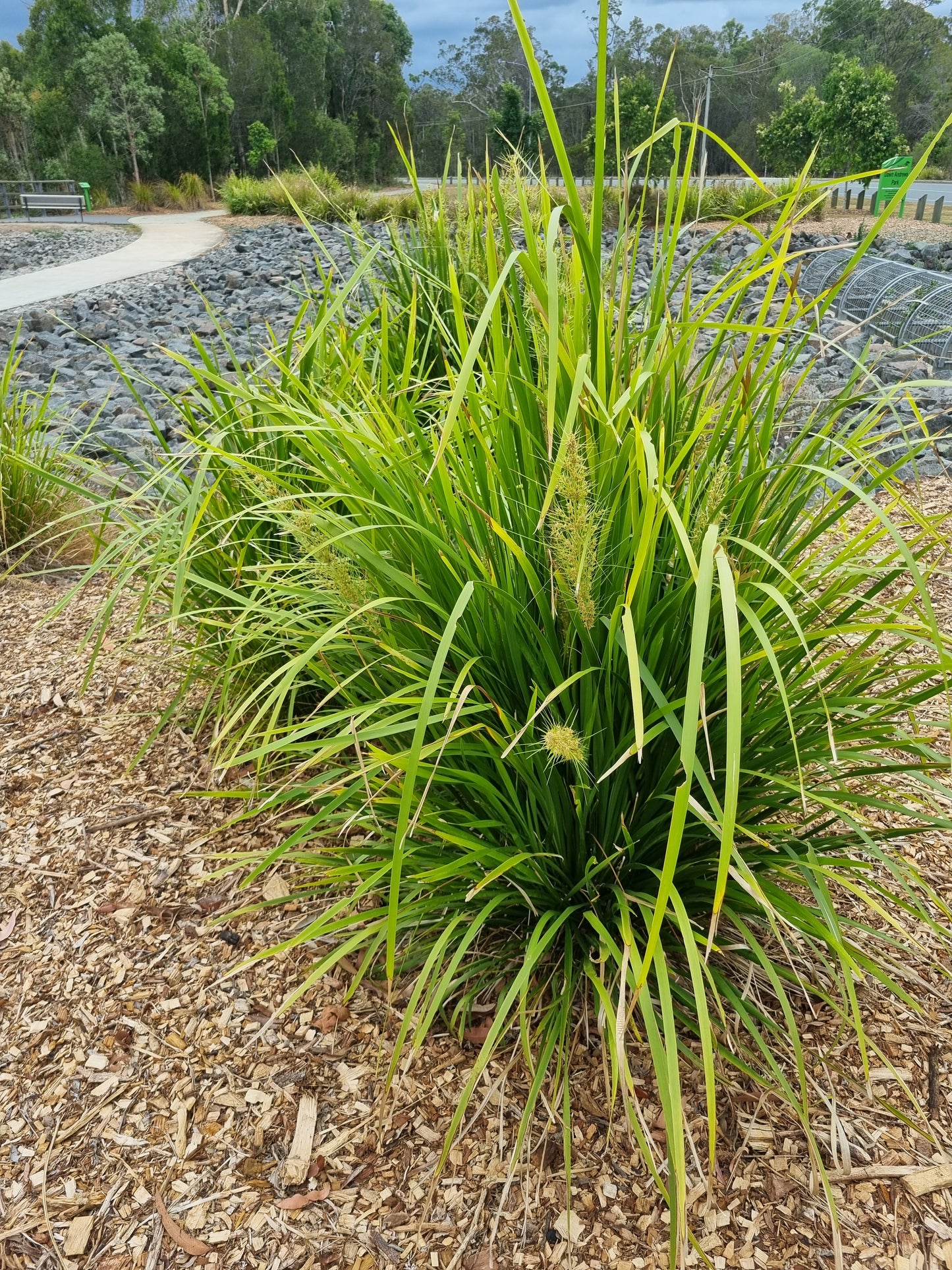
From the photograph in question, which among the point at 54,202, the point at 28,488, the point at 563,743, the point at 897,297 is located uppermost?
the point at 54,202

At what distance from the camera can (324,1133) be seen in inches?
47.1

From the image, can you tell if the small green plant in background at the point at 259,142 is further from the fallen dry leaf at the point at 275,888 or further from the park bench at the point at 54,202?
the fallen dry leaf at the point at 275,888

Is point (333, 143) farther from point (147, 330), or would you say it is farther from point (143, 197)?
point (147, 330)

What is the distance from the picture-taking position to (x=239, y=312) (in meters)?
8.17

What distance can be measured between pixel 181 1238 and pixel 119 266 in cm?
1201

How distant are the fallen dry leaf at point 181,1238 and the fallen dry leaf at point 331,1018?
0.30m

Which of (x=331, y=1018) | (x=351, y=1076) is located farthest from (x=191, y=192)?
(x=351, y=1076)

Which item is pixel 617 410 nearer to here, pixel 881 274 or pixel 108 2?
pixel 881 274

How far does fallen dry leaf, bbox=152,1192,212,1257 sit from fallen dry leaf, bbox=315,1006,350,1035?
30cm

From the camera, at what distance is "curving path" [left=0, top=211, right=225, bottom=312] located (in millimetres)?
8648

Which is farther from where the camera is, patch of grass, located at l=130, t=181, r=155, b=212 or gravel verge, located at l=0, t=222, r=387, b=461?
patch of grass, located at l=130, t=181, r=155, b=212

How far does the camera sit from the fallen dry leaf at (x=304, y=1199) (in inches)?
44.2

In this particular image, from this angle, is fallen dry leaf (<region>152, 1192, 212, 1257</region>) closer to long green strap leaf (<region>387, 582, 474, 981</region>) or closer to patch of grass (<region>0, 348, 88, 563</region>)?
long green strap leaf (<region>387, 582, 474, 981</region>)

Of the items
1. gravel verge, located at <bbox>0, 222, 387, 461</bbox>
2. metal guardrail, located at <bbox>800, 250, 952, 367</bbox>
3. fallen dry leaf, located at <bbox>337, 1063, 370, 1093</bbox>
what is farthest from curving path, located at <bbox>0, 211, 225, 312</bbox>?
fallen dry leaf, located at <bbox>337, 1063, 370, 1093</bbox>
